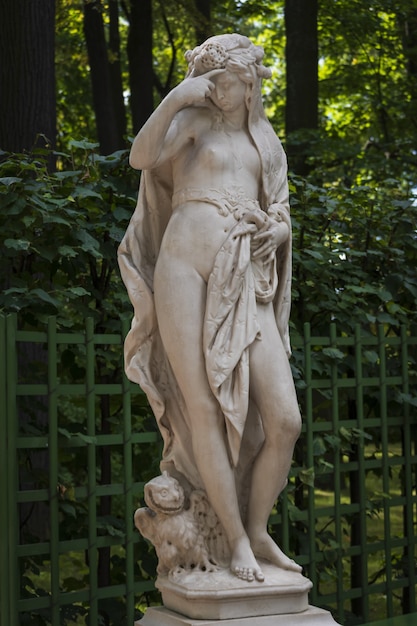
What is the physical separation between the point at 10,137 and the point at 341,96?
1003 cm

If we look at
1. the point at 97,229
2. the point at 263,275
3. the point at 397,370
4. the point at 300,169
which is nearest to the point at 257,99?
the point at 263,275

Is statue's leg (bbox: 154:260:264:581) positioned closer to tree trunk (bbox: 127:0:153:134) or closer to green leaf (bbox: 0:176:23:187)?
green leaf (bbox: 0:176:23:187)

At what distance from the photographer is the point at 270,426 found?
14.0ft

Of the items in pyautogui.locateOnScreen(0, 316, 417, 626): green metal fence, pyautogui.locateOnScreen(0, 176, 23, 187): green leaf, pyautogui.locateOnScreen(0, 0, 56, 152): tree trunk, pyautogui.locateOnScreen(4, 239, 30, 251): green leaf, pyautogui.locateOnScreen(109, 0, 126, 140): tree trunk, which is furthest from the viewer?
pyautogui.locateOnScreen(109, 0, 126, 140): tree trunk

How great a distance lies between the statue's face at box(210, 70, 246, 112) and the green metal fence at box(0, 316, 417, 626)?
1288mm

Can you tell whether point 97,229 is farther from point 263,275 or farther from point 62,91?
point 62,91

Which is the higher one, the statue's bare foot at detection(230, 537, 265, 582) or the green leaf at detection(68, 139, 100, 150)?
the green leaf at detection(68, 139, 100, 150)

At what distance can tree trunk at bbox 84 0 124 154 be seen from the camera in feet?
36.7

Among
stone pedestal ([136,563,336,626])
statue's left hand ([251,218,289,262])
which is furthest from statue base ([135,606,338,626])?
statue's left hand ([251,218,289,262])

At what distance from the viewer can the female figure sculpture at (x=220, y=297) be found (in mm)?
4238

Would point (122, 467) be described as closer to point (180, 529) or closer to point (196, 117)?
point (180, 529)

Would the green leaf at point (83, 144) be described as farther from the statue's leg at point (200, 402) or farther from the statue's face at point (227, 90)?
the statue's leg at point (200, 402)

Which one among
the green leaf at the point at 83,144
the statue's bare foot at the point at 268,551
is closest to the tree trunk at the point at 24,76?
the green leaf at the point at 83,144

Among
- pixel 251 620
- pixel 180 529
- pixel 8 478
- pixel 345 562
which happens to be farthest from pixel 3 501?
pixel 345 562
